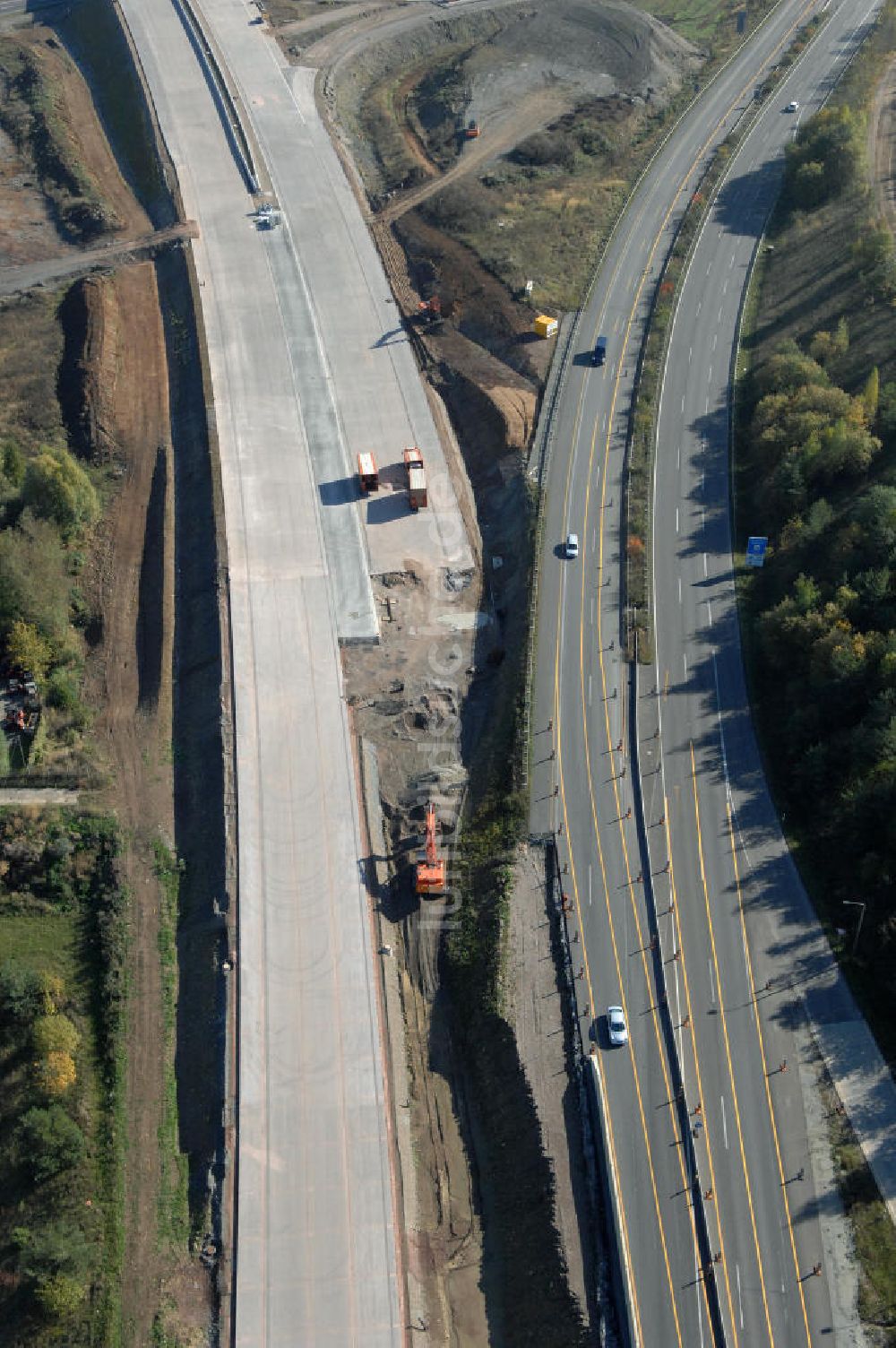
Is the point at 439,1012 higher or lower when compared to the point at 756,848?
lower

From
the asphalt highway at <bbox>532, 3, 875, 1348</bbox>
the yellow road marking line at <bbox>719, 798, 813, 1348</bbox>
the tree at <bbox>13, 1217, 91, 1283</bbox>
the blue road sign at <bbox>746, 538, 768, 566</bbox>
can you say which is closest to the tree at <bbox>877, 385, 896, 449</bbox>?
the asphalt highway at <bbox>532, 3, 875, 1348</bbox>

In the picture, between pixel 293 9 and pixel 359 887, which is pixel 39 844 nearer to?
pixel 359 887

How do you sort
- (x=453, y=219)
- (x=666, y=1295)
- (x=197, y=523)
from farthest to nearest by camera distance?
1. (x=453, y=219)
2. (x=197, y=523)
3. (x=666, y=1295)

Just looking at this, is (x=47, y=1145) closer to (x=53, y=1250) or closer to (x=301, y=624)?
(x=53, y=1250)

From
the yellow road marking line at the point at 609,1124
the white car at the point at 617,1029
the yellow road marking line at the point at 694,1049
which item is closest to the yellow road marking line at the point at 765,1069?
the yellow road marking line at the point at 694,1049

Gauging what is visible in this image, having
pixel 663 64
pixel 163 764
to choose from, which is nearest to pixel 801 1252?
pixel 163 764

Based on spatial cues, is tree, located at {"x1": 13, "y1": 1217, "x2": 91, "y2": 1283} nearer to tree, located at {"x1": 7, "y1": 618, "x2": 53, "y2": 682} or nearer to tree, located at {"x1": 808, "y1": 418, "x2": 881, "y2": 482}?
tree, located at {"x1": 7, "y1": 618, "x2": 53, "y2": 682}

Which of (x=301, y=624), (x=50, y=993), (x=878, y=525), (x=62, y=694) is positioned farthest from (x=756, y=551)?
(x=50, y=993)
